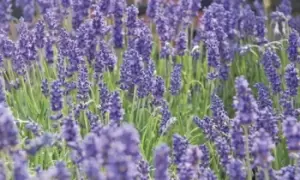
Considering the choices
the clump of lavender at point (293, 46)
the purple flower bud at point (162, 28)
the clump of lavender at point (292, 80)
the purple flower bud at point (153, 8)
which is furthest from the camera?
the purple flower bud at point (153, 8)

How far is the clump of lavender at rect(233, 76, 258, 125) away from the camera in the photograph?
247 centimetres

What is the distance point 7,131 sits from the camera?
2.30 metres

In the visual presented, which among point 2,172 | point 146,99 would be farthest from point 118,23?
point 2,172

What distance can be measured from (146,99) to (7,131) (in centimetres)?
215

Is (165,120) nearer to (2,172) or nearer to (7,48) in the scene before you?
(7,48)

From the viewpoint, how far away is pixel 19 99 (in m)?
4.62

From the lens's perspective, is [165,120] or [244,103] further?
[165,120]

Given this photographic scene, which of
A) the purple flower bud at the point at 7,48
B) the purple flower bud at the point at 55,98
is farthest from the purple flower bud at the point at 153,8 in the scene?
the purple flower bud at the point at 55,98

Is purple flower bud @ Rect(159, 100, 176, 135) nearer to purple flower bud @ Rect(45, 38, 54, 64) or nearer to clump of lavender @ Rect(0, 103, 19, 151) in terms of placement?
purple flower bud @ Rect(45, 38, 54, 64)

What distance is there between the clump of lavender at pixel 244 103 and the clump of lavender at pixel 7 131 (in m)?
0.76

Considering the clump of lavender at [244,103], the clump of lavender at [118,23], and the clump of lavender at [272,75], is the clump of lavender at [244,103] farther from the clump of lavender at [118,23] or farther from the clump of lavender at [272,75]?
the clump of lavender at [118,23]

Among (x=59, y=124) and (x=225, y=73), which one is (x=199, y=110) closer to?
(x=225, y=73)

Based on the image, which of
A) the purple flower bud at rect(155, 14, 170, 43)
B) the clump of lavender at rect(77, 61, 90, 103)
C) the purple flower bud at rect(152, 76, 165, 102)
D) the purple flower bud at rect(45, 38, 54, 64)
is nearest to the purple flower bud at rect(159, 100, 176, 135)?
the purple flower bud at rect(152, 76, 165, 102)

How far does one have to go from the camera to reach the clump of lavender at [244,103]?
2474 mm
